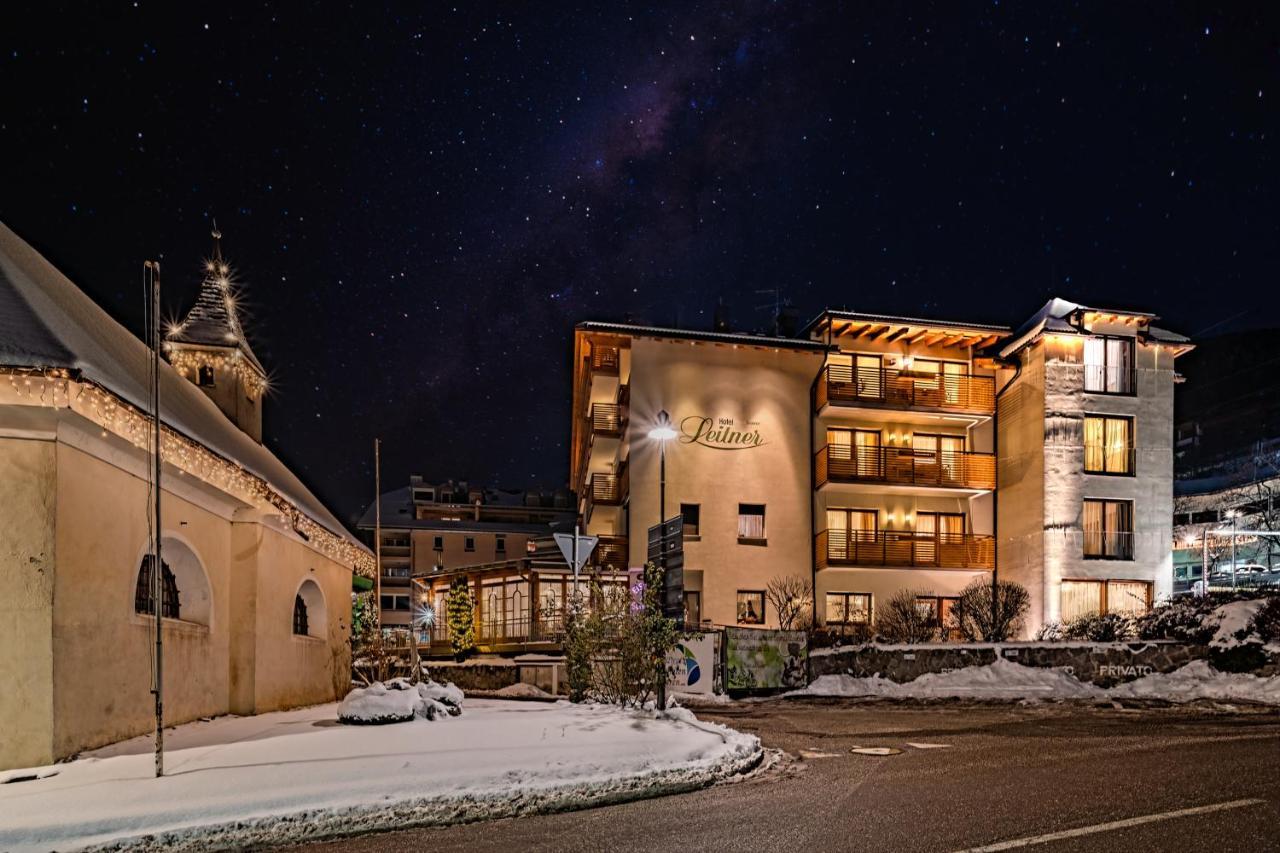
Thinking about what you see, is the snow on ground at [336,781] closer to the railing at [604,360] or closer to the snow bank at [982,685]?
the snow bank at [982,685]

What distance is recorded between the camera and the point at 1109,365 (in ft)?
101

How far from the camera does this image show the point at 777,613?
30688mm

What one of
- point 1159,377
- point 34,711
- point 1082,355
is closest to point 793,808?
point 34,711

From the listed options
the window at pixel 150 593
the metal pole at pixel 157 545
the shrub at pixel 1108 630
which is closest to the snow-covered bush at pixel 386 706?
the window at pixel 150 593

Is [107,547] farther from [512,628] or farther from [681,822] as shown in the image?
[512,628]

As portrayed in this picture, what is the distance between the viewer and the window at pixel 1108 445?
1200 inches

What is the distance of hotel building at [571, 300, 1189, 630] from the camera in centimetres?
3003

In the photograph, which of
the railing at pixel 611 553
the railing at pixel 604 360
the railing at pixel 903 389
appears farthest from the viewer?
the railing at pixel 604 360

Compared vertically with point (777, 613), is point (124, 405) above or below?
above

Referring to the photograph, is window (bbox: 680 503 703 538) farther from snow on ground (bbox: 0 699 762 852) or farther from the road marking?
the road marking

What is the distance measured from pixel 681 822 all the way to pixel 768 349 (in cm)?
2579

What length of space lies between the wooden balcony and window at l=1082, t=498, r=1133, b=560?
16205 mm

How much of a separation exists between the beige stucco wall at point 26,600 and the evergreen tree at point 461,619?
Answer: 24.0 m

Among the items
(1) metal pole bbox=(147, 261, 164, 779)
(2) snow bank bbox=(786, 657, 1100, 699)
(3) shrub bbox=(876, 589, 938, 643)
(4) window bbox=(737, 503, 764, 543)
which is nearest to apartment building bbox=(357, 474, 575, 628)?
(4) window bbox=(737, 503, 764, 543)
